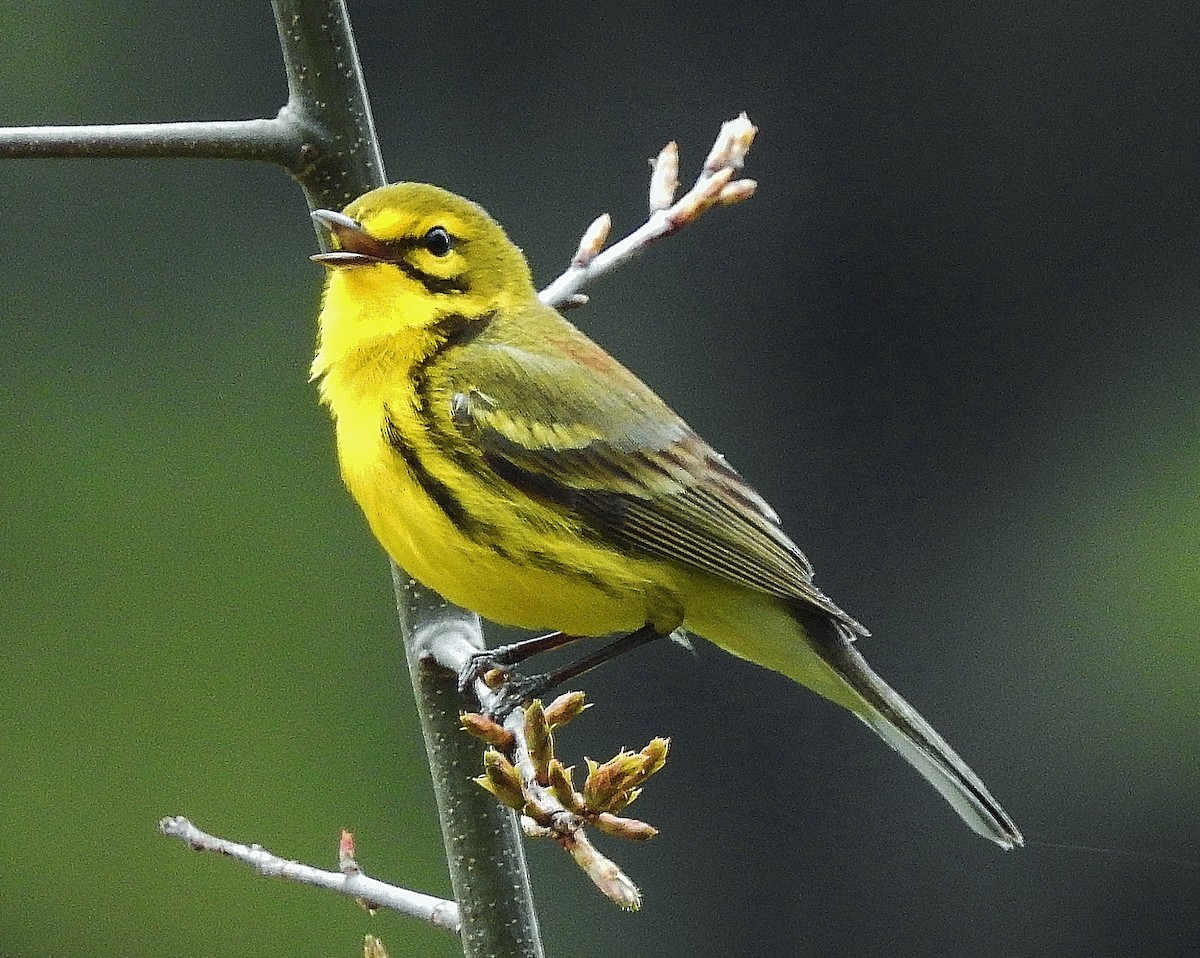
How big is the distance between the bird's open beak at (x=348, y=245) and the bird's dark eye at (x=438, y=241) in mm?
74

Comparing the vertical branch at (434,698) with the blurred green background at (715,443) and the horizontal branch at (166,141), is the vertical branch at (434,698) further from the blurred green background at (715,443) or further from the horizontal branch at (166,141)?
the blurred green background at (715,443)

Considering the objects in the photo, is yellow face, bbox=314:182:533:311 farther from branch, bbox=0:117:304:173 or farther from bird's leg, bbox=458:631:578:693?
bird's leg, bbox=458:631:578:693

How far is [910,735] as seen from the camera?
76.1 inches

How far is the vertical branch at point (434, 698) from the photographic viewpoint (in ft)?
5.25

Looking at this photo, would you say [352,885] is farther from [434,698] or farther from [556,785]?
[556,785]

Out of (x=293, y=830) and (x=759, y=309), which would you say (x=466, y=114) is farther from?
(x=293, y=830)

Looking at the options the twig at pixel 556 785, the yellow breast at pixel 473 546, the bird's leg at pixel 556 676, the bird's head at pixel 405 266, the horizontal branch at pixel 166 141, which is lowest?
the twig at pixel 556 785

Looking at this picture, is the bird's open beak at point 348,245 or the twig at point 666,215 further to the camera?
the twig at point 666,215

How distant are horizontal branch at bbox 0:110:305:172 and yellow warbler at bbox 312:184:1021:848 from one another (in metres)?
0.08

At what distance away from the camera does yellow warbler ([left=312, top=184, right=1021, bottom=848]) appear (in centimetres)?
172

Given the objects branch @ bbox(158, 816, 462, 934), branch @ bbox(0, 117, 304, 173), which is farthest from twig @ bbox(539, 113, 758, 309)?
branch @ bbox(158, 816, 462, 934)

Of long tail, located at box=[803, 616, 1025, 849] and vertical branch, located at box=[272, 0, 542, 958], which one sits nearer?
vertical branch, located at box=[272, 0, 542, 958]

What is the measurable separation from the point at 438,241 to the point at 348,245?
17 centimetres

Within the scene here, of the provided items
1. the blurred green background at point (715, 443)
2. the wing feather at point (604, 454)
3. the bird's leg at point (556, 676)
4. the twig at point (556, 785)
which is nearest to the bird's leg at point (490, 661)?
the bird's leg at point (556, 676)
